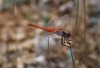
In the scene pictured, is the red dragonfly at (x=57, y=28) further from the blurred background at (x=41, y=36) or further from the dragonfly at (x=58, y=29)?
the blurred background at (x=41, y=36)

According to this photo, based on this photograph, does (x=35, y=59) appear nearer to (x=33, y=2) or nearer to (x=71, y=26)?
(x=71, y=26)

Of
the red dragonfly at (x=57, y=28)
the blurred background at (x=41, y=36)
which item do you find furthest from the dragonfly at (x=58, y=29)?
the blurred background at (x=41, y=36)

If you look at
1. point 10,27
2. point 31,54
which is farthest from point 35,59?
point 10,27

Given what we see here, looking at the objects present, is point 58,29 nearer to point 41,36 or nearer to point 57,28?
point 57,28

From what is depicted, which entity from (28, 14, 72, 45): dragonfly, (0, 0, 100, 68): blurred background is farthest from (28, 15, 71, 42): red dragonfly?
(0, 0, 100, 68): blurred background

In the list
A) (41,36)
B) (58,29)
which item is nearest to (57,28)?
(58,29)

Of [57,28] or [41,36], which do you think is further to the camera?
[41,36]

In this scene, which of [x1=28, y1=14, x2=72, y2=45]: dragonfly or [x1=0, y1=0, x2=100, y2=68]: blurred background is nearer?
[x1=28, y1=14, x2=72, y2=45]: dragonfly

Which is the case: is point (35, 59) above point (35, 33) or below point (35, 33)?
below

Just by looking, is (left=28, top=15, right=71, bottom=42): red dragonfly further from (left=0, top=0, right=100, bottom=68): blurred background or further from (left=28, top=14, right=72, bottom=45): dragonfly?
(left=0, top=0, right=100, bottom=68): blurred background
